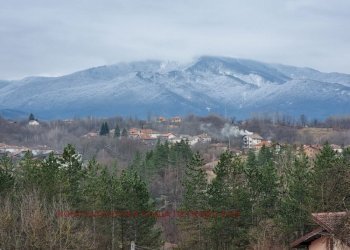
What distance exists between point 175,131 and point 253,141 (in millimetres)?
43581

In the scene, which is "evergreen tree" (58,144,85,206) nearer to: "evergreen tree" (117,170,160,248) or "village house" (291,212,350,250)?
"evergreen tree" (117,170,160,248)

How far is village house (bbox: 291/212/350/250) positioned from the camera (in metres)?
17.1

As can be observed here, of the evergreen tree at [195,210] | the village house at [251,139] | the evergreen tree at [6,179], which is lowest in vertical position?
the village house at [251,139]

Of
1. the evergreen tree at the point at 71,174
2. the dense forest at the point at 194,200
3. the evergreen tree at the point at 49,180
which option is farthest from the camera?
the evergreen tree at the point at 71,174

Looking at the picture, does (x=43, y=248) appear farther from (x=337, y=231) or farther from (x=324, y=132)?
(x=324, y=132)

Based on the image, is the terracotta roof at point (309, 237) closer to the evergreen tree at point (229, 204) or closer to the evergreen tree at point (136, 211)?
the evergreen tree at point (229, 204)

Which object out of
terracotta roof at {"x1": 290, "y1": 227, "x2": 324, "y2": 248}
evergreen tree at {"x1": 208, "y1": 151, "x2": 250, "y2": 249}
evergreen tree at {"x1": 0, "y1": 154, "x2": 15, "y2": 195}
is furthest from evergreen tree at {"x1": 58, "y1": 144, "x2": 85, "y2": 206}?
terracotta roof at {"x1": 290, "y1": 227, "x2": 324, "y2": 248}

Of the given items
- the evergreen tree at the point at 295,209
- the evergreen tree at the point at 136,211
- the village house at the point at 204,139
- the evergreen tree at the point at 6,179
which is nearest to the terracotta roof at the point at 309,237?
the evergreen tree at the point at 295,209

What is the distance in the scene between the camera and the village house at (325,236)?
17078 mm

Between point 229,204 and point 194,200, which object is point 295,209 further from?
point 194,200

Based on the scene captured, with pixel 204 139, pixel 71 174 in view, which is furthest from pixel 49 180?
pixel 204 139

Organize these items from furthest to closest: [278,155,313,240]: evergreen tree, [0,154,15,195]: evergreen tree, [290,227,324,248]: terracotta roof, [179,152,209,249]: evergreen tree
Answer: [179,152,209,249]: evergreen tree, [0,154,15,195]: evergreen tree, [278,155,313,240]: evergreen tree, [290,227,324,248]: terracotta roof

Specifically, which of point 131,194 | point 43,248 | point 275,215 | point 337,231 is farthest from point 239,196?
Answer: point 337,231

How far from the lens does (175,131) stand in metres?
194
